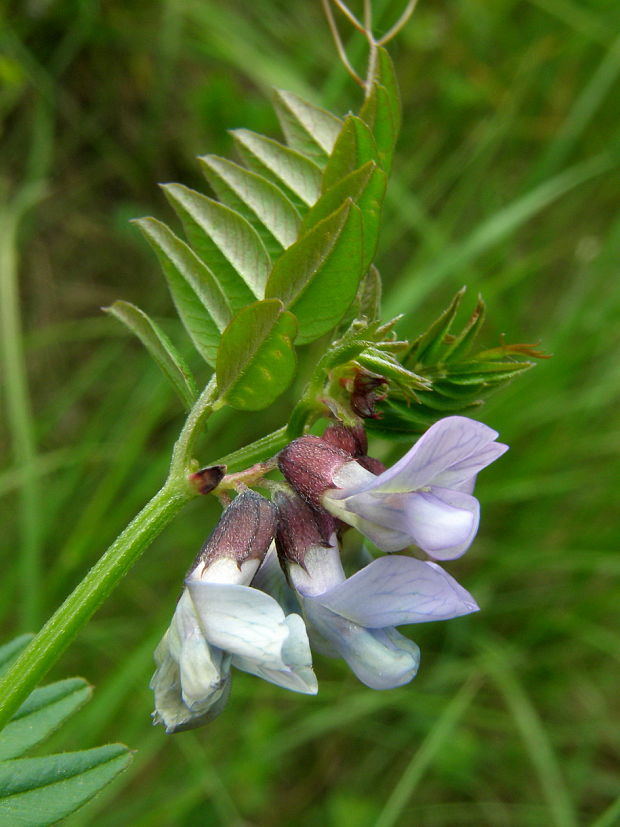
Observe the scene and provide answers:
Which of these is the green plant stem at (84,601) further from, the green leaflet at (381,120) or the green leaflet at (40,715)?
the green leaflet at (381,120)

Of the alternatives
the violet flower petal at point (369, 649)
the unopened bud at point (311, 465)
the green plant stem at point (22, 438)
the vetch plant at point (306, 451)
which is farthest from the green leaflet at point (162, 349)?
the green plant stem at point (22, 438)

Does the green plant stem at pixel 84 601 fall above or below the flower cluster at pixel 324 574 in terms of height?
above

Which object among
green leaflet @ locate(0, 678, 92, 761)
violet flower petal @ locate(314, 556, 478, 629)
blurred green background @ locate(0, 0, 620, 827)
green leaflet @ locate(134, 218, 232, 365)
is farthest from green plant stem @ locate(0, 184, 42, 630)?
violet flower petal @ locate(314, 556, 478, 629)

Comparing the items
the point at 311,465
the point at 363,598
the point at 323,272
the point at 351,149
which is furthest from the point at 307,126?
the point at 363,598

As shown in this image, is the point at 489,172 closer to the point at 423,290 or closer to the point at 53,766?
the point at 423,290

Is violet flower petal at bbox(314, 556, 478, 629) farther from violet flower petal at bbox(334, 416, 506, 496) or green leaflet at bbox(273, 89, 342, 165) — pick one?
green leaflet at bbox(273, 89, 342, 165)

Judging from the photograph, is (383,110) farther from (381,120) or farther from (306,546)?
(306,546)
